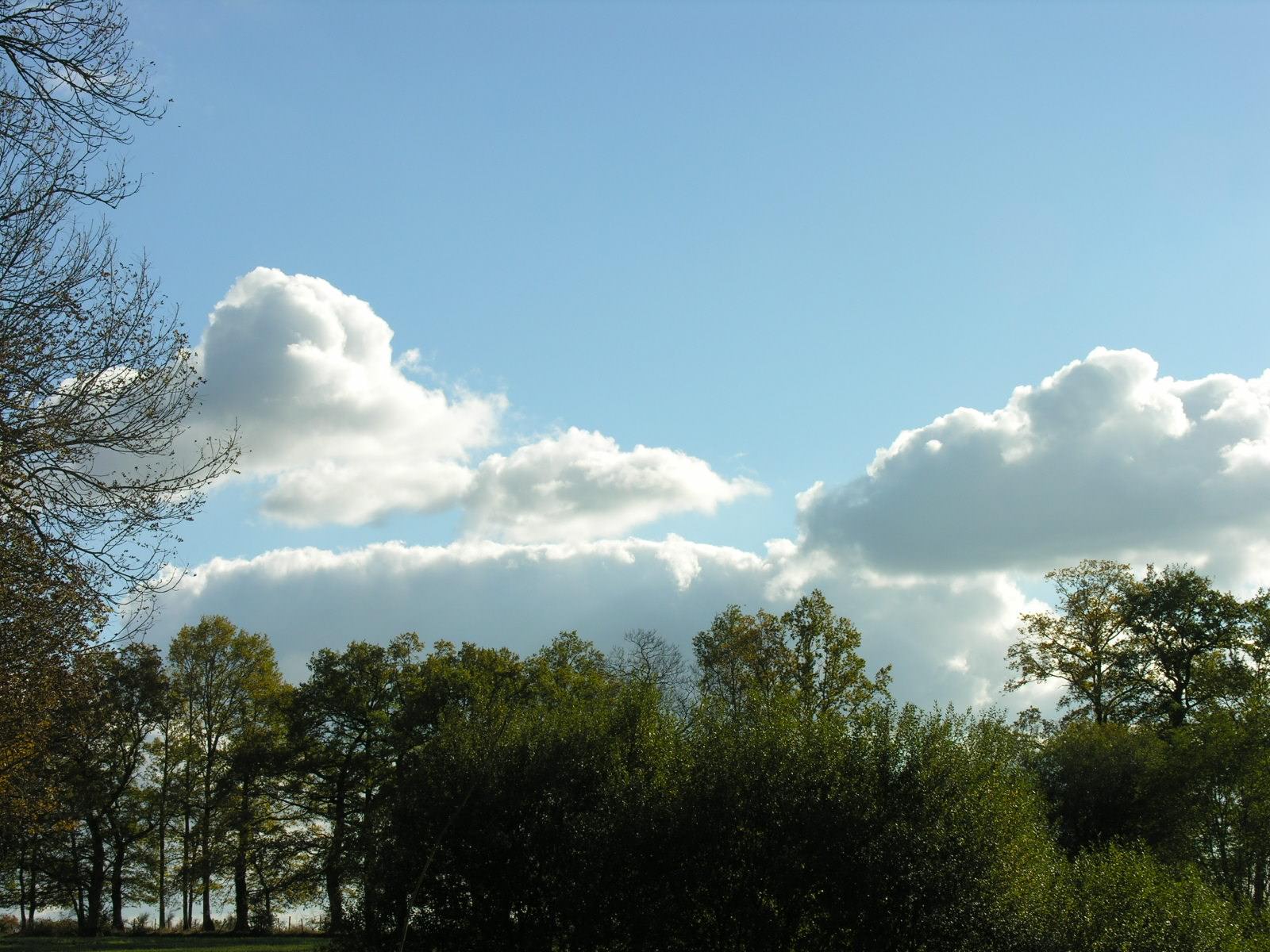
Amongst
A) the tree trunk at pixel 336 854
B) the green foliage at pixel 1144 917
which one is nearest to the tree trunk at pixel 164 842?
the tree trunk at pixel 336 854

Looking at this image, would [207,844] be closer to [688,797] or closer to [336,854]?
[336,854]

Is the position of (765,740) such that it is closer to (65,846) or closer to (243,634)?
(243,634)

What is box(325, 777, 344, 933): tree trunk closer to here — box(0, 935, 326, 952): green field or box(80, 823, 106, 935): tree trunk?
box(0, 935, 326, 952): green field

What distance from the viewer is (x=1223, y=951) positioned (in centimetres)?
2283

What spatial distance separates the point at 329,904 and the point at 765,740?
88.1 feet

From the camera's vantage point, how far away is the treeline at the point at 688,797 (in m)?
25.1

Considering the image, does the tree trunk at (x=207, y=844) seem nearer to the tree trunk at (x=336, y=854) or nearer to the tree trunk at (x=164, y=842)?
the tree trunk at (x=164, y=842)

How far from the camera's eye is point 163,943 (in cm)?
4506

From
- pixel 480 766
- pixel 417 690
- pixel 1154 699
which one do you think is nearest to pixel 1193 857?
pixel 1154 699

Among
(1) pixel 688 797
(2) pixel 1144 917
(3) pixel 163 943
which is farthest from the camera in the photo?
(3) pixel 163 943

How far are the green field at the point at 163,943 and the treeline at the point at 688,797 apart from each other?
2.06 metres

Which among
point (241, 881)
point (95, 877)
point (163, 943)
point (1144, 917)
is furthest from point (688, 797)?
point (95, 877)

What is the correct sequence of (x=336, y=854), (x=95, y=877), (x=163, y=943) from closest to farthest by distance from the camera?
1. (x=163, y=943)
2. (x=336, y=854)
3. (x=95, y=877)

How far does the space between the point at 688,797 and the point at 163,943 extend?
3059 cm
